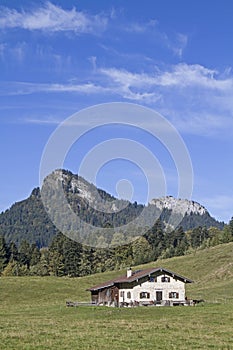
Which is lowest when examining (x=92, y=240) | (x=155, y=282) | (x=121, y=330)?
(x=121, y=330)

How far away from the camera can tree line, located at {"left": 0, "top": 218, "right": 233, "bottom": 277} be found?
510 ft

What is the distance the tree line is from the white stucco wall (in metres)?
81.4

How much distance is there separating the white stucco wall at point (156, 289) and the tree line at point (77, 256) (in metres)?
81.4

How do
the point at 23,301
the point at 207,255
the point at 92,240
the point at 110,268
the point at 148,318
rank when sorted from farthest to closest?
the point at 92,240
the point at 110,268
the point at 207,255
the point at 23,301
the point at 148,318

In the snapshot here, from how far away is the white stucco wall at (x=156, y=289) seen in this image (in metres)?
74.2

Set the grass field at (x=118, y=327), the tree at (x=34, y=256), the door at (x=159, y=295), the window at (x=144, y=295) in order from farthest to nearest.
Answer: the tree at (x=34, y=256)
the door at (x=159, y=295)
the window at (x=144, y=295)
the grass field at (x=118, y=327)

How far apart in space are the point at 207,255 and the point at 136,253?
137 feet

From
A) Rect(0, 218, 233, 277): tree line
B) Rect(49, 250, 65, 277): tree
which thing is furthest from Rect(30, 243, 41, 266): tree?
Rect(49, 250, 65, 277): tree

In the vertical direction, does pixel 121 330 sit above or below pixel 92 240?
below

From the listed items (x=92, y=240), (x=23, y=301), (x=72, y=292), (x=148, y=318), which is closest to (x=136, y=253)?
(x=92, y=240)

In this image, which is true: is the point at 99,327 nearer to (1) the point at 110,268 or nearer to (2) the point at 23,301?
(2) the point at 23,301

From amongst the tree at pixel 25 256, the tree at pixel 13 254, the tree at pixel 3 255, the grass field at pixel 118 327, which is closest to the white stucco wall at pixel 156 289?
the grass field at pixel 118 327

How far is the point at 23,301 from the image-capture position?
3349 inches

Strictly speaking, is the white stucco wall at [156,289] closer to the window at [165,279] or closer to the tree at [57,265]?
the window at [165,279]
